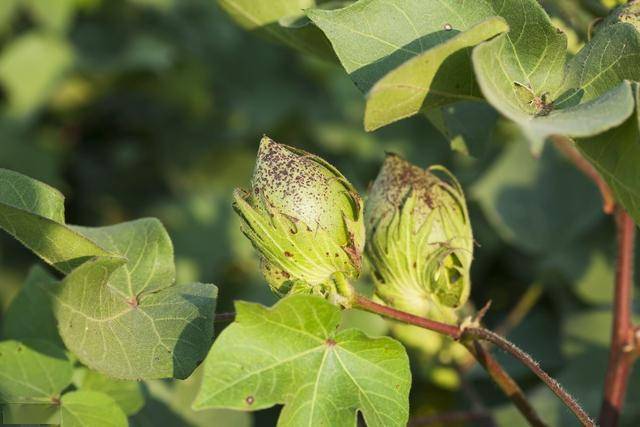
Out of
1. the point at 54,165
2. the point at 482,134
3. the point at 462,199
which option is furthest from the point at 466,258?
the point at 54,165

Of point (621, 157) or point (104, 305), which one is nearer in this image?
point (621, 157)

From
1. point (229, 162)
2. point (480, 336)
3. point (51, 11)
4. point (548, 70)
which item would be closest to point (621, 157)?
point (548, 70)

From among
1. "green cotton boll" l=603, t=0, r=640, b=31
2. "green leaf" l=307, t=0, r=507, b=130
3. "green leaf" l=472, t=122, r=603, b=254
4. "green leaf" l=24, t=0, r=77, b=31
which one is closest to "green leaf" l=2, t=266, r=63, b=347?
"green leaf" l=307, t=0, r=507, b=130

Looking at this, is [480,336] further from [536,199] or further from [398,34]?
[536,199]

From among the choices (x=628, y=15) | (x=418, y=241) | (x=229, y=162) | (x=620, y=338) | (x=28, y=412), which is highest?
(x=628, y=15)

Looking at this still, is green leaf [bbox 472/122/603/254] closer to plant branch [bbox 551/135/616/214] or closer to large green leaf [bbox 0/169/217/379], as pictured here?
plant branch [bbox 551/135/616/214]

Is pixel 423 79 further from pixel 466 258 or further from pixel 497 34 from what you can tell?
pixel 466 258
